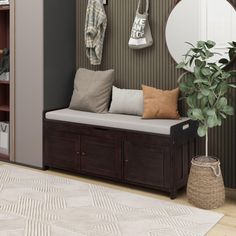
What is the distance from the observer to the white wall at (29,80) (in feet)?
12.6

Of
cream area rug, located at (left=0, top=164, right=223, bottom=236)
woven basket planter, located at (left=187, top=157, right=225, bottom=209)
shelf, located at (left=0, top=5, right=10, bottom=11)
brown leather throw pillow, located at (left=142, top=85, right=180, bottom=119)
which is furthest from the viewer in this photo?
shelf, located at (left=0, top=5, right=10, bottom=11)

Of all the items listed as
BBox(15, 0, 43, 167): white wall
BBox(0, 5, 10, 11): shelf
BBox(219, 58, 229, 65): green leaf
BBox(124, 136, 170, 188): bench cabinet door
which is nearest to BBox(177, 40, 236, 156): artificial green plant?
BBox(219, 58, 229, 65): green leaf

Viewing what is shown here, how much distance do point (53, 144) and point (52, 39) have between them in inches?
40.3

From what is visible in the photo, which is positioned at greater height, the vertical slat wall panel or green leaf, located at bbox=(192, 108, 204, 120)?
the vertical slat wall panel

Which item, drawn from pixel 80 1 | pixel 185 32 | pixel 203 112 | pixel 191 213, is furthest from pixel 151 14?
pixel 191 213

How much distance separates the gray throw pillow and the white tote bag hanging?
0.39m

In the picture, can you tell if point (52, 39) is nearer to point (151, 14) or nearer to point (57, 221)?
point (151, 14)

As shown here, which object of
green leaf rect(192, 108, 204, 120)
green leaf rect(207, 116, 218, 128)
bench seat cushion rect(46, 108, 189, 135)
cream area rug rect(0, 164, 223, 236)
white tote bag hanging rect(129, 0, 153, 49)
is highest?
white tote bag hanging rect(129, 0, 153, 49)

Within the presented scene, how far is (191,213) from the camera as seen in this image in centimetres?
287

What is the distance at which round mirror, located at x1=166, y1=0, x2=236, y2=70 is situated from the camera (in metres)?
3.28

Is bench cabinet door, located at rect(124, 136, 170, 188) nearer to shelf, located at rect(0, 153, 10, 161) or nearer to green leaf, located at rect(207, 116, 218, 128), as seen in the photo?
green leaf, located at rect(207, 116, 218, 128)

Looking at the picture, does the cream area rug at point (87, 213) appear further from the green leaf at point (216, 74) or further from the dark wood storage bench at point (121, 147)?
the green leaf at point (216, 74)

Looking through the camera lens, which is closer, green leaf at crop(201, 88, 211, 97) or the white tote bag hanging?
green leaf at crop(201, 88, 211, 97)

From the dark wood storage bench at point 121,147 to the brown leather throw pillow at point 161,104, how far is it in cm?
9
